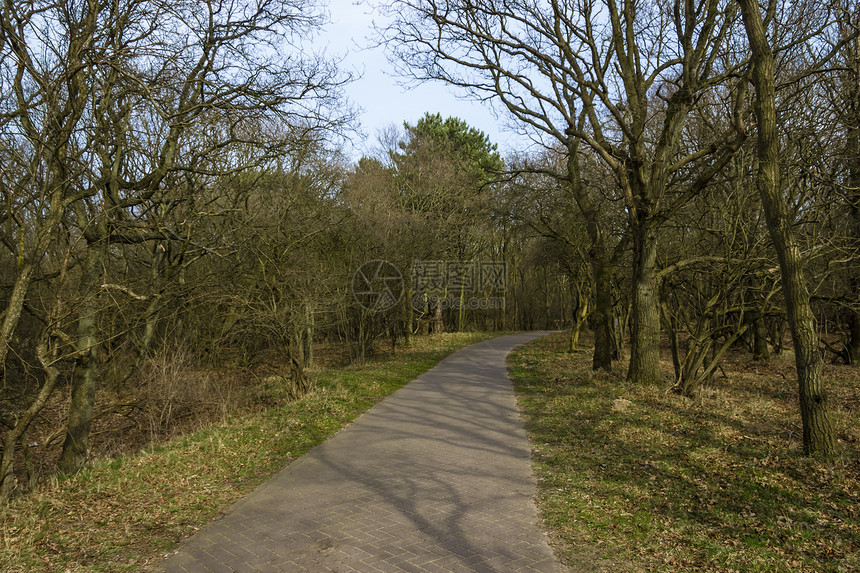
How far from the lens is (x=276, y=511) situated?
19.2 ft

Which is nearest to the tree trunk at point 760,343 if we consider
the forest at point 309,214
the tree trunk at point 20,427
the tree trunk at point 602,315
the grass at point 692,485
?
the forest at point 309,214

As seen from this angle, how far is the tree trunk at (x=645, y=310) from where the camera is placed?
12539mm

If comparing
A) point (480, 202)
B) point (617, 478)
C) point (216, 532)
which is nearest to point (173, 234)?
point (216, 532)

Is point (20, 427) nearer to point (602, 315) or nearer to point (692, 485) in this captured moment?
point (692, 485)

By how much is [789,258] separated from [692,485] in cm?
304

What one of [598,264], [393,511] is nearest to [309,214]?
[598,264]

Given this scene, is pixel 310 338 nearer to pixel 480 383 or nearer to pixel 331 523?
pixel 480 383

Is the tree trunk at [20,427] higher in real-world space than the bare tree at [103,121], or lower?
lower

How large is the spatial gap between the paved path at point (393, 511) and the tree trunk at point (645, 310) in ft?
14.1

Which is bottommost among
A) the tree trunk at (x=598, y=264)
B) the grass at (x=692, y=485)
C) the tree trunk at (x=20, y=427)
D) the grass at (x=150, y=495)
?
the grass at (x=150, y=495)

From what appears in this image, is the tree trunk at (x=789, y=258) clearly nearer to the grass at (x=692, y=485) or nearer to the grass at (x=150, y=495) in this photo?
the grass at (x=692, y=485)

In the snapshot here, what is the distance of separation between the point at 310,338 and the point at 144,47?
37.2 ft

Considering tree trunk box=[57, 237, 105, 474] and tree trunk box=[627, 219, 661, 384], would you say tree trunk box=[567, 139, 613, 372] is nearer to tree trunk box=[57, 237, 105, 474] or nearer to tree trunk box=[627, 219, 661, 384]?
tree trunk box=[627, 219, 661, 384]

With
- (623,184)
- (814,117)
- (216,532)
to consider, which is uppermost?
(814,117)
